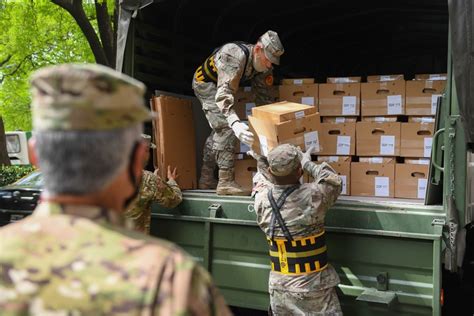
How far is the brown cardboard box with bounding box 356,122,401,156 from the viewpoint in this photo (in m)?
4.60

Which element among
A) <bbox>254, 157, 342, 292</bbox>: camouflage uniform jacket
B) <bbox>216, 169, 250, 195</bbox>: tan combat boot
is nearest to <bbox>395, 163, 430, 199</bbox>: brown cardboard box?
<bbox>254, 157, 342, 292</bbox>: camouflage uniform jacket

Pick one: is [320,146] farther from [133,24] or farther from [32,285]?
[32,285]

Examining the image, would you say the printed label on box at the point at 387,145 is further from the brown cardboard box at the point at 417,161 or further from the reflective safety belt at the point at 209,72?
the reflective safety belt at the point at 209,72

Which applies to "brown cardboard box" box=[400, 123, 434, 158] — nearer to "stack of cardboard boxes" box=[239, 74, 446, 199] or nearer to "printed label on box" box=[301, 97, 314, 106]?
"stack of cardboard boxes" box=[239, 74, 446, 199]

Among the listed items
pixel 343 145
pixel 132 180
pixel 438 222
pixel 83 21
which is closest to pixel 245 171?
pixel 343 145

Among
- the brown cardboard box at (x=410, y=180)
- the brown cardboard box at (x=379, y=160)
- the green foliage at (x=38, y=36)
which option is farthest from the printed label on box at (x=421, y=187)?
the green foliage at (x=38, y=36)

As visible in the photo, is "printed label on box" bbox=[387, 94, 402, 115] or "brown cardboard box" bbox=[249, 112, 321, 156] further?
"printed label on box" bbox=[387, 94, 402, 115]

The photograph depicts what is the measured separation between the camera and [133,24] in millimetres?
4867

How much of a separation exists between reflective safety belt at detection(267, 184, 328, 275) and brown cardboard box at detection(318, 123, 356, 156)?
115 centimetres

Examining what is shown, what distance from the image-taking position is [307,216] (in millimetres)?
3596

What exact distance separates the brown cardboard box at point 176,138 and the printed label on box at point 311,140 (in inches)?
45.2

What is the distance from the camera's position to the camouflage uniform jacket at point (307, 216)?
11.8ft

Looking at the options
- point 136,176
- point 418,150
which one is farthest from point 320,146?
point 136,176

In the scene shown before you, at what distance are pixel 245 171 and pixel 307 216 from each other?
Result: 1414mm
